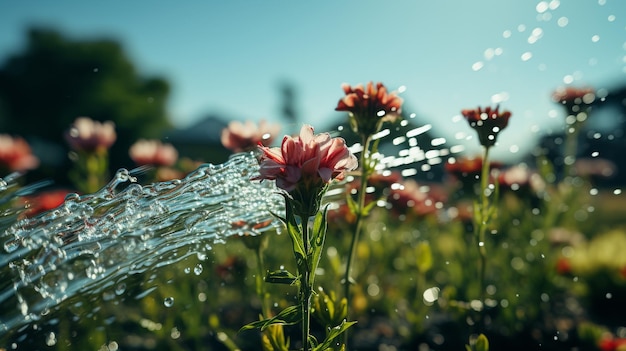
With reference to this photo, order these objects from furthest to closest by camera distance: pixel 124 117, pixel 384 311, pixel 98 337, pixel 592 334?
pixel 124 117 → pixel 384 311 → pixel 592 334 → pixel 98 337

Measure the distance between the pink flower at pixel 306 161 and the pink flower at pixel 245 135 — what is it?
560mm

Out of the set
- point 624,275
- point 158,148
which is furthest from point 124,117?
point 624,275

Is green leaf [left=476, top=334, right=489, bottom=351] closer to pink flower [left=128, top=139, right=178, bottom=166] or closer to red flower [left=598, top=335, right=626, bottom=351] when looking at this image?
red flower [left=598, top=335, right=626, bottom=351]

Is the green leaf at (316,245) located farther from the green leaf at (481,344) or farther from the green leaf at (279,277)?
the green leaf at (481,344)

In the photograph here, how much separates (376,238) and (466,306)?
1.32 m

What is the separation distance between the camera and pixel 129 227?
1.08 m

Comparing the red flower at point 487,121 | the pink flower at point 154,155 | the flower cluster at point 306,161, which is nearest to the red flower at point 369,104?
the red flower at point 487,121

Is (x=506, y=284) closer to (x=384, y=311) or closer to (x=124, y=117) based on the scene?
(x=384, y=311)

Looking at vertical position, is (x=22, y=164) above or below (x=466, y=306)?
above

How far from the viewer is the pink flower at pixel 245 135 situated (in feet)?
4.48

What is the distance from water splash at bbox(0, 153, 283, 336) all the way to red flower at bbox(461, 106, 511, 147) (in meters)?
0.42

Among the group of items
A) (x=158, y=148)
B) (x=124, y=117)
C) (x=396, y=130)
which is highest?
(x=396, y=130)

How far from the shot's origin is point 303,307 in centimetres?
80

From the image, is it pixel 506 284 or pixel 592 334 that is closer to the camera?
pixel 592 334
